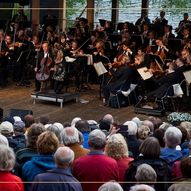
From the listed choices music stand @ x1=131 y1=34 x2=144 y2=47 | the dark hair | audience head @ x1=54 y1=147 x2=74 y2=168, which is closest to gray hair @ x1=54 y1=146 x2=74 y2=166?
audience head @ x1=54 y1=147 x2=74 y2=168

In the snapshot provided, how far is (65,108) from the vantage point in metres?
12.2

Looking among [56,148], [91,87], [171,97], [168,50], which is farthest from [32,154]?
[91,87]

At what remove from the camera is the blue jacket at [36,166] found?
195 inches

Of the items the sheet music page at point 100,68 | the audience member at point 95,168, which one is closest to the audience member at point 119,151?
the audience member at point 95,168

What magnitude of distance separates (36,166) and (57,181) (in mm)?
508

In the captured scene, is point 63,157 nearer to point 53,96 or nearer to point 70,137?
point 70,137

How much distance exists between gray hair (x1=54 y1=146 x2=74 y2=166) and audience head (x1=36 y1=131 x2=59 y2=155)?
305 millimetres

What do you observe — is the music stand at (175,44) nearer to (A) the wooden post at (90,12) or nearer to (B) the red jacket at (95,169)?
(A) the wooden post at (90,12)

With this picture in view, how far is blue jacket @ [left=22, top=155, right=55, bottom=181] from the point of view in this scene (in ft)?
16.2

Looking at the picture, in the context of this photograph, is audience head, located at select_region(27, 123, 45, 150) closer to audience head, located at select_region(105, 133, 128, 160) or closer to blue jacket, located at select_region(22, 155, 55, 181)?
blue jacket, located at select_region(22, 155, 55, 181)

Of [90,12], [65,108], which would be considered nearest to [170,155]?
[65,108]

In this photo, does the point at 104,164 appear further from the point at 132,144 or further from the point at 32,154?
the point at 132,144

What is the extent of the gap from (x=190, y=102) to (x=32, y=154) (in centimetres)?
767

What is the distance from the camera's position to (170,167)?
16.9ft
